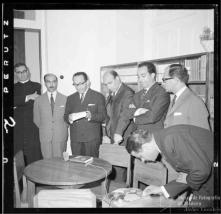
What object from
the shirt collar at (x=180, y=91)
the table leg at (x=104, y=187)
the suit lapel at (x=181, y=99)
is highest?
the shirt collar at (x=180, y=91)

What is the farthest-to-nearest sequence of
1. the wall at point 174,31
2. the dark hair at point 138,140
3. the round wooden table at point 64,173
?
the wall at point 174,31 → the round wooden table at point 64,173 → the dark hair at point 138,140

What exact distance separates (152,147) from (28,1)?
1.75 metres

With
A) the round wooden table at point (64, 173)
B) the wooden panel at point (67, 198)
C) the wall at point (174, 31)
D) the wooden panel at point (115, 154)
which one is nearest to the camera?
the wooden panel at point (67, 198)

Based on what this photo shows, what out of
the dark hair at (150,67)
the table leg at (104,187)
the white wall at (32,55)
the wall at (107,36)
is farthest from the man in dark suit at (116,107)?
the white wall at (32,55)

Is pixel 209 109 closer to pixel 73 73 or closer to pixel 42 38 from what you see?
pixel 73 73

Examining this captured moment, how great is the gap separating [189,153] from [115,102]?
51.4 inches

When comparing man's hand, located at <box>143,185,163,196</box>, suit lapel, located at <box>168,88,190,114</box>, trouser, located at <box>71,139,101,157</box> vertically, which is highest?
suit lapel, located at <box>168,88,190,114</box>

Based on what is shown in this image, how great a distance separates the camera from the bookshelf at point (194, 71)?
2.50 metres

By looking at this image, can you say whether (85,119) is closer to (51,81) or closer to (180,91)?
(51,81)

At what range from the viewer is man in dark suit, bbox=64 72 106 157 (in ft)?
9.41

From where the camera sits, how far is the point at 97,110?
295 centimetres

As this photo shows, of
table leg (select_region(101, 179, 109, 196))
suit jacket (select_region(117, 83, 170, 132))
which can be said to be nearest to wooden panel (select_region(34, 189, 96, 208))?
table leg (select_region(101, 179, 109, 196))

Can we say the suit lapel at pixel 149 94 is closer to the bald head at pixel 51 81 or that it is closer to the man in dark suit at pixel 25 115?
the bald head at pixel 51 81

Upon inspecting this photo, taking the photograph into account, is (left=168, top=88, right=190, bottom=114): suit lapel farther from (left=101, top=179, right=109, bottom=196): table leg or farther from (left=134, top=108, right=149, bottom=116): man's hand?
(left=101, top=179, right=109, bottom=196): table leg
